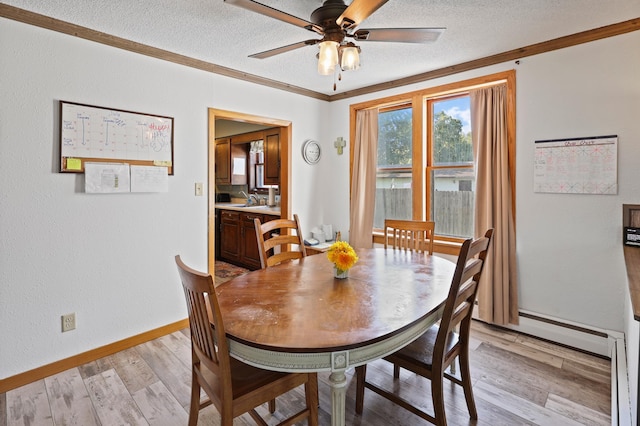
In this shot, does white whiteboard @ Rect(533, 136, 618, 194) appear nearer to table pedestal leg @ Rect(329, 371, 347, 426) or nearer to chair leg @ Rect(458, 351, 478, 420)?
chair leg @ Rect(458, 351, 478, 420)

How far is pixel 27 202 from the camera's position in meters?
2.27

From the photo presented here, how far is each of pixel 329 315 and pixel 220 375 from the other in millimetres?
475

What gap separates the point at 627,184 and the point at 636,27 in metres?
1.06

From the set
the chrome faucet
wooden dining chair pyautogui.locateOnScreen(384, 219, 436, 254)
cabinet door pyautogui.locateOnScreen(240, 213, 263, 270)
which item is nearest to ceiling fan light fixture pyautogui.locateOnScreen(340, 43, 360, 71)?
wooden dining chair pyautogui.locateOnScreen(384, 219, 436, 254)

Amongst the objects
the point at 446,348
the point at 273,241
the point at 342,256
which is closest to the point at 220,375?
the point at 342,256

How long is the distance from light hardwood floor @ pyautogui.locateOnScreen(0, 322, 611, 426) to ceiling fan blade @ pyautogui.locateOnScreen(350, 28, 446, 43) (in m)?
2.12

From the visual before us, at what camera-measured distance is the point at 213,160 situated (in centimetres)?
326

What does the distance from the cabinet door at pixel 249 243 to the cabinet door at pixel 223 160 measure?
117 cm

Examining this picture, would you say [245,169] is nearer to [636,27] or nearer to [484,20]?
[484,20]

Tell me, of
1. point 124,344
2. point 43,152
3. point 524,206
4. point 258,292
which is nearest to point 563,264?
point 524,206

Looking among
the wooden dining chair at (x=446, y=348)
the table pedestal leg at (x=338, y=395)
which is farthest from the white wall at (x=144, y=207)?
the table pedestal leg at (x=338, y=395)

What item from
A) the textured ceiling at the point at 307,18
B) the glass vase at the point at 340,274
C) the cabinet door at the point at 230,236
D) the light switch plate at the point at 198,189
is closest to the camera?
the glass vase at the point at 340,274

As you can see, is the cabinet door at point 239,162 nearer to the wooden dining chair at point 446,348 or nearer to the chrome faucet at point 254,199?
the chrome faucet at point 254,199

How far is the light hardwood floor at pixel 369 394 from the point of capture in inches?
75.2
